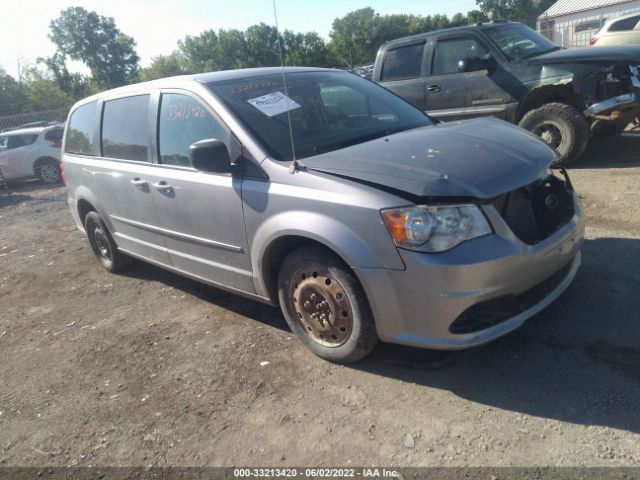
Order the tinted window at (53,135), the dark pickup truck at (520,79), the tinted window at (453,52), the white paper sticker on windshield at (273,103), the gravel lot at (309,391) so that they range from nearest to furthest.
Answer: the gravel lot at (309,391), the white paper sticker on windshield at (273,103), the dark pickup truck at (520,79), the tinted window at (453,52), the tinted window at (53,135)

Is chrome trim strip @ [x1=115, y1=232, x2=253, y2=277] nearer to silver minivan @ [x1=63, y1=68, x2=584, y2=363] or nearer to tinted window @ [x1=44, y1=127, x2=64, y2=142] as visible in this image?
silver minivan @ [x1=63, y1=68, x2=584, y2=363]

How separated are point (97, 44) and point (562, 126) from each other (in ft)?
282

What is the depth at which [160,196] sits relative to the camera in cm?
402

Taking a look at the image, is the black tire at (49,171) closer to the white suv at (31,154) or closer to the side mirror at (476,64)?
the white suv at (31,154)

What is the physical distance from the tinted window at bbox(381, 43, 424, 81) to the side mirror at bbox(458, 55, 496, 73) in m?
1.14

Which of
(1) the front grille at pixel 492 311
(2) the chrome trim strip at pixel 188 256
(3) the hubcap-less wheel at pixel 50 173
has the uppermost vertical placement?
(2) the chrome trim strip at pixel 188 256

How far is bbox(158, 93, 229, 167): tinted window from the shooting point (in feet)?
11.8

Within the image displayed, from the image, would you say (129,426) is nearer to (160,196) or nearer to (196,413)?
(196,413)

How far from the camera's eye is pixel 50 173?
14.2 m

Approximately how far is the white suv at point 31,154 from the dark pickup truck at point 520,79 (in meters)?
10.0

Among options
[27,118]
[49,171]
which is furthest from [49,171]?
[27,118]

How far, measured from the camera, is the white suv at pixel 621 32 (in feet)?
40.7

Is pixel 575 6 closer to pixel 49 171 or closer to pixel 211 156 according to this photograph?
pixel 49 171

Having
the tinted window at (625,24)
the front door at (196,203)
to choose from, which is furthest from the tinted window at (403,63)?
the tinted window at (625,24)
